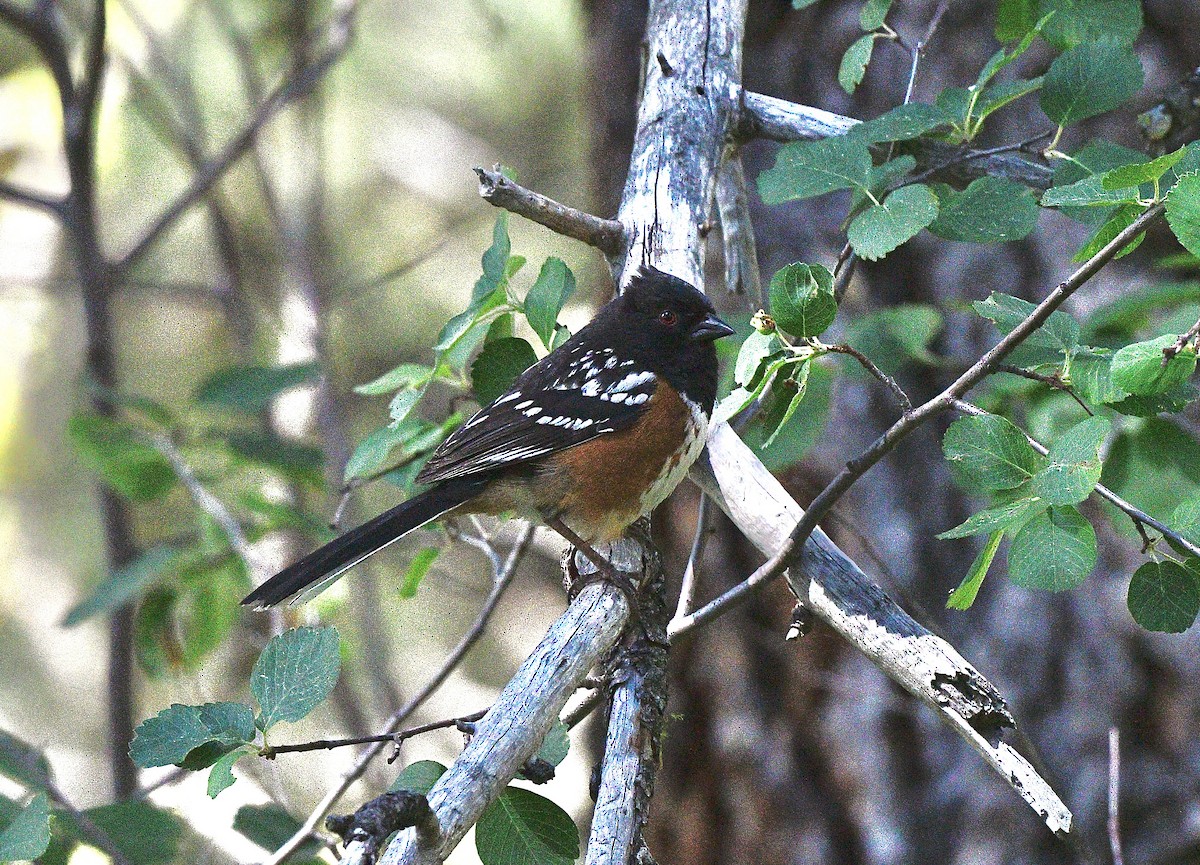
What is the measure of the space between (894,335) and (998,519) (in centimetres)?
118

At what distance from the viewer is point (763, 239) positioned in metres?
3.44

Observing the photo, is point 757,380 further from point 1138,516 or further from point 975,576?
point 1138,516

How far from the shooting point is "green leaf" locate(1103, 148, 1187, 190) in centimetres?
131

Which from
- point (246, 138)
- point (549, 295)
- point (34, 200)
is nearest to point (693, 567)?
point (549, 295)

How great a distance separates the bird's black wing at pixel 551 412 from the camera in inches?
86.2

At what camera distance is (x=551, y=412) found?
7.57ft

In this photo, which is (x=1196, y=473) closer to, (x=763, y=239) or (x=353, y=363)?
(x=763, y=239)

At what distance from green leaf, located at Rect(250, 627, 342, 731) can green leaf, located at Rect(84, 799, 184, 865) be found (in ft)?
2.36

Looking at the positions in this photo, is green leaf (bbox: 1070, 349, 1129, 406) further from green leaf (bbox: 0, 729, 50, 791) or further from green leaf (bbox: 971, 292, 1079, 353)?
green leaf (bbox: 0, 729, 50, 791)

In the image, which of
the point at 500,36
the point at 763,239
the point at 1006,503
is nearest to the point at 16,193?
the point at 500,36

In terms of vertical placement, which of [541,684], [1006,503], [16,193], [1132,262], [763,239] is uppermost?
[16,193]

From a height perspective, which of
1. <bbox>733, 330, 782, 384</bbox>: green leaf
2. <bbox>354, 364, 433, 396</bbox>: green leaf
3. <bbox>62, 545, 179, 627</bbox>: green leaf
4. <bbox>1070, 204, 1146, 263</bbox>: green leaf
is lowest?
<bbox>1070, 204, 1146, 263</bbox>: green leaf

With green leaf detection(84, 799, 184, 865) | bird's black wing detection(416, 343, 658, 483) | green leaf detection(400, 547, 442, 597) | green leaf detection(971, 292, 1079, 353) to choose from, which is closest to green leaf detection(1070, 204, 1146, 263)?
green leaf detection(971, 292, 1079, 353)

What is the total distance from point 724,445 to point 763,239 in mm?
1679
